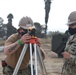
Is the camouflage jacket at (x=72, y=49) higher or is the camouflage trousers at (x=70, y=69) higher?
the camouflage jacket at (x=72, y=49)

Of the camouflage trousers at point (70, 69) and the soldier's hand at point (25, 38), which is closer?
the soldier's hand at point (25, 38)

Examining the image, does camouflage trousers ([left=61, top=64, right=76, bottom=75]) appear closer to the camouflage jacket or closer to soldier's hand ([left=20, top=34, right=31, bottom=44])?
the camouflage jacket

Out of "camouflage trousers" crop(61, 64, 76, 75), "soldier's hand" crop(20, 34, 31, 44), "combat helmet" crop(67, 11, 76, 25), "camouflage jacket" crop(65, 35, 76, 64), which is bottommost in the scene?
"camouflage trousers" crop(61, 64, 76, 75)

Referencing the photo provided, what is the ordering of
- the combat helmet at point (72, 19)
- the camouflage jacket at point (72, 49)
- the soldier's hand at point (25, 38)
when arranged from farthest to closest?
the combat helmet at point (72, 19) → the camouflage jacket at point (72, 49) → the soldier's hand at point (25, 38)

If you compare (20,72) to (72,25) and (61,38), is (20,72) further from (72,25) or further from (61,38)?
(61,38)

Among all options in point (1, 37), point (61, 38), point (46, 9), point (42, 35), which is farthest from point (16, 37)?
point (42, 35)

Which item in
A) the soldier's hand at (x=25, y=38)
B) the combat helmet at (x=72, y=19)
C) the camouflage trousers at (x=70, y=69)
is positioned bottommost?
the camouflage trousers at (x=70, y=69)

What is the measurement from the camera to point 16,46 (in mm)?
3418

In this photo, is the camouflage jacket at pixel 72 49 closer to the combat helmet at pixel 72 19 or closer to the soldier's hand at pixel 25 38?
the combat helmet at pixel 72 19

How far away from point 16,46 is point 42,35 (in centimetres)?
2414

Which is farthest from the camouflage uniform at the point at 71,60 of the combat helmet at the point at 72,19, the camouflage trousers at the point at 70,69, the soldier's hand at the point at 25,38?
the soldier's hand at the point at 25,38

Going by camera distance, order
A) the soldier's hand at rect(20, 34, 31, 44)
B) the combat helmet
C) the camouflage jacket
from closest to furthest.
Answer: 1. the soldier's hand at rect(20, 34, 31, 44)
2. the camouflage jacket
3. the combat helmet

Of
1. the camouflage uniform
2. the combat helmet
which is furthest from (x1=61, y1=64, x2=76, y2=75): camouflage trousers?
the combat helmet

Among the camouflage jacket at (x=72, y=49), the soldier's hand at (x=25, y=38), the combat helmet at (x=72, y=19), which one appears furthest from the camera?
the combat helmet at (x=72, y=19)
